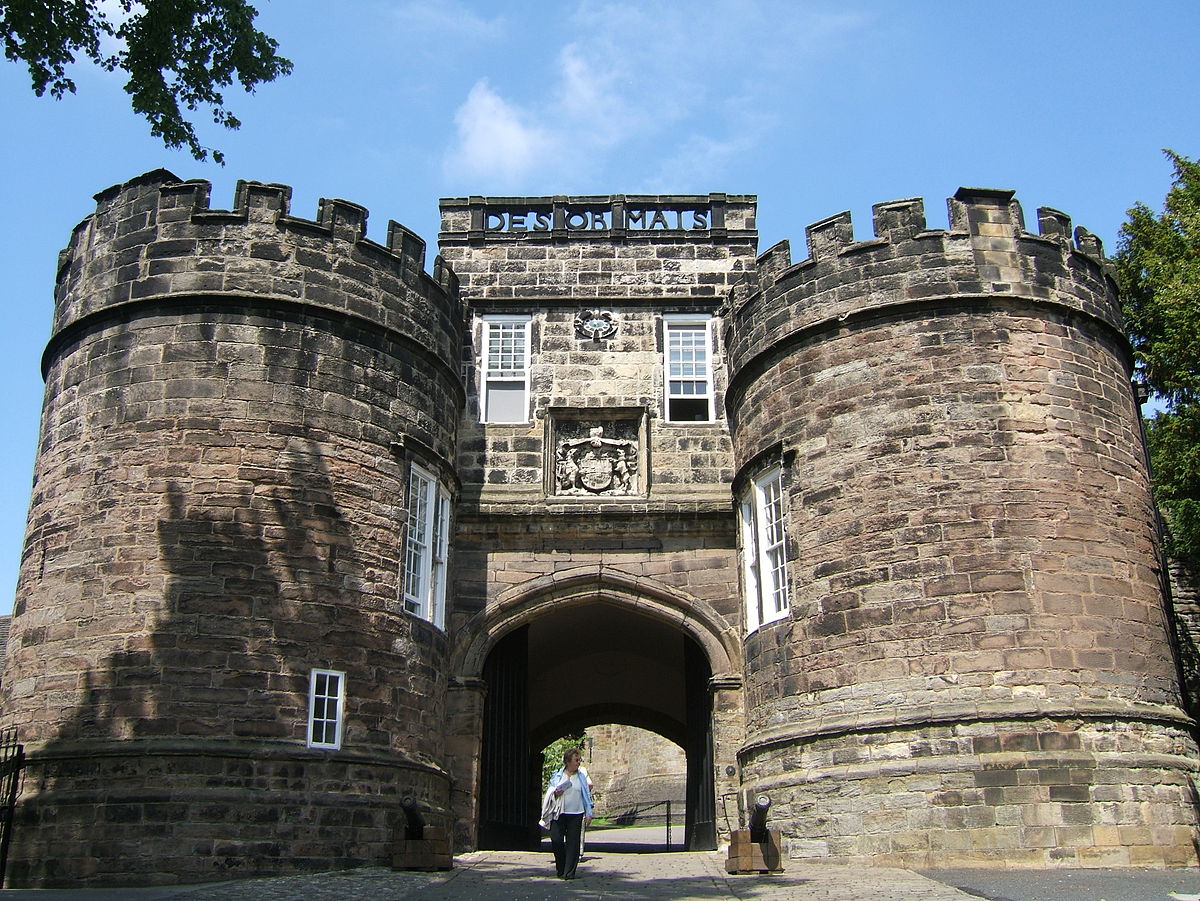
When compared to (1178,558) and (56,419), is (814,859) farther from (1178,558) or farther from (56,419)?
(56,419)

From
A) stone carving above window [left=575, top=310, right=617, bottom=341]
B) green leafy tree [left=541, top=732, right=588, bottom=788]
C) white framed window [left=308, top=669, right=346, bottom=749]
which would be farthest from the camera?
green leafy tree [left=541, top=732, right=588, bottom=788]

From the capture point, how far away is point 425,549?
15.0m

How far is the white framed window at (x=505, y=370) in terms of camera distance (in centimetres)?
1738

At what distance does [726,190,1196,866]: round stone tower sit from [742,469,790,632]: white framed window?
248 mm

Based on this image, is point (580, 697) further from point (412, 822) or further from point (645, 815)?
point (645, 815)

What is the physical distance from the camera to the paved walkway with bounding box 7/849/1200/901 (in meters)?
9.52

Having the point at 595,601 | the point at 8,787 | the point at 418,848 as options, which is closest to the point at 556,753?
the point at 595,601

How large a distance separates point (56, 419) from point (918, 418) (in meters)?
10.0

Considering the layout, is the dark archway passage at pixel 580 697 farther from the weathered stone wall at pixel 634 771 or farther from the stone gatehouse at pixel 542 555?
the weathered stone wall at pixel 634 771

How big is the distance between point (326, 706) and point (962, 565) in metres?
7.00

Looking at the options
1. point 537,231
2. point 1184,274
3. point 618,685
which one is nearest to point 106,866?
point 537,231

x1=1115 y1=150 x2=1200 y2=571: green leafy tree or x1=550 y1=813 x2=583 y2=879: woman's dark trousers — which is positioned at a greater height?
x1=1115 y1=150 x2=1200 y2=571: green leafy tree

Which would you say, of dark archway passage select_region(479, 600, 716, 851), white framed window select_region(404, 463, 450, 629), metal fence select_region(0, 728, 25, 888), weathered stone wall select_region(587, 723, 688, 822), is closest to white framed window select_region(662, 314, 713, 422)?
dark archway passage select_region(479, 600, 716, 851)

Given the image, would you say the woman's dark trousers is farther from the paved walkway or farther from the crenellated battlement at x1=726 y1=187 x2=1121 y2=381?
the crenellated battlement at x1=726 y1=187 x2=1121 y2=381
